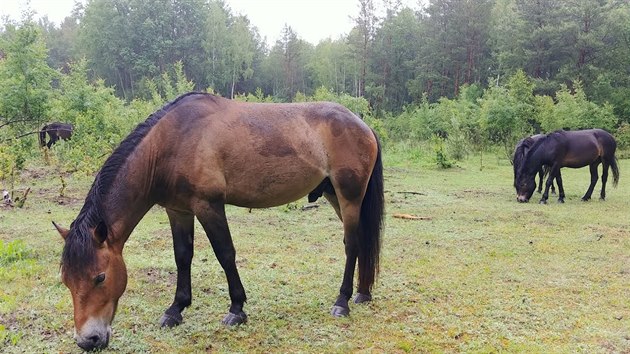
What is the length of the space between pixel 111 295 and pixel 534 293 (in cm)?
398

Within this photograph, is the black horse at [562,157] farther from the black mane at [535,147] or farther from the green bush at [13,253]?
the green bush at [13,253]

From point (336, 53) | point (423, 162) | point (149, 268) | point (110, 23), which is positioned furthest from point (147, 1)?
point (149, 268)

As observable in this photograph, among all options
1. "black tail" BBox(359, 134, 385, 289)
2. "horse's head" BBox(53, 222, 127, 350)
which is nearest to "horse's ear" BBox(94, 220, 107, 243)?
"horse's head" BBox(53, 222, 127, 350)

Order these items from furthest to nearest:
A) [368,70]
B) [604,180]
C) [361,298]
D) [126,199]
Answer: [368,70], [604,180], [361,298], [126,199]

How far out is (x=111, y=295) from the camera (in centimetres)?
303

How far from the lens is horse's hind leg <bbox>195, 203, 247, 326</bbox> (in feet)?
11.8

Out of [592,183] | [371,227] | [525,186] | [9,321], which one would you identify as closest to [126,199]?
[9,321]

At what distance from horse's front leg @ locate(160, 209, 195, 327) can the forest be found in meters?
6.43

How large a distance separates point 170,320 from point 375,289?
210 cm

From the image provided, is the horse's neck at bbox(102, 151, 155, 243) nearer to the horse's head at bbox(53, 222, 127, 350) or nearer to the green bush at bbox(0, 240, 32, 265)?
the horse's head at bbox(53, 222, 127, 350)

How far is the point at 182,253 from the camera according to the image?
396 cm

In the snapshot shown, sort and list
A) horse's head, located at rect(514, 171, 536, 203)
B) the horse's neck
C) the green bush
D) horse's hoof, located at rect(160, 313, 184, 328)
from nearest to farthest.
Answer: the horse's neck → horse's hoof, located at rect(160, 313, 184, 328) → the green bush → horse's head, located at rect(514, 171, 536, 203)

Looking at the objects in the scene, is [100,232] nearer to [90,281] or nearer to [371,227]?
[90,281]

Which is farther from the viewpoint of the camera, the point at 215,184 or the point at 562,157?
the point at 562,157
